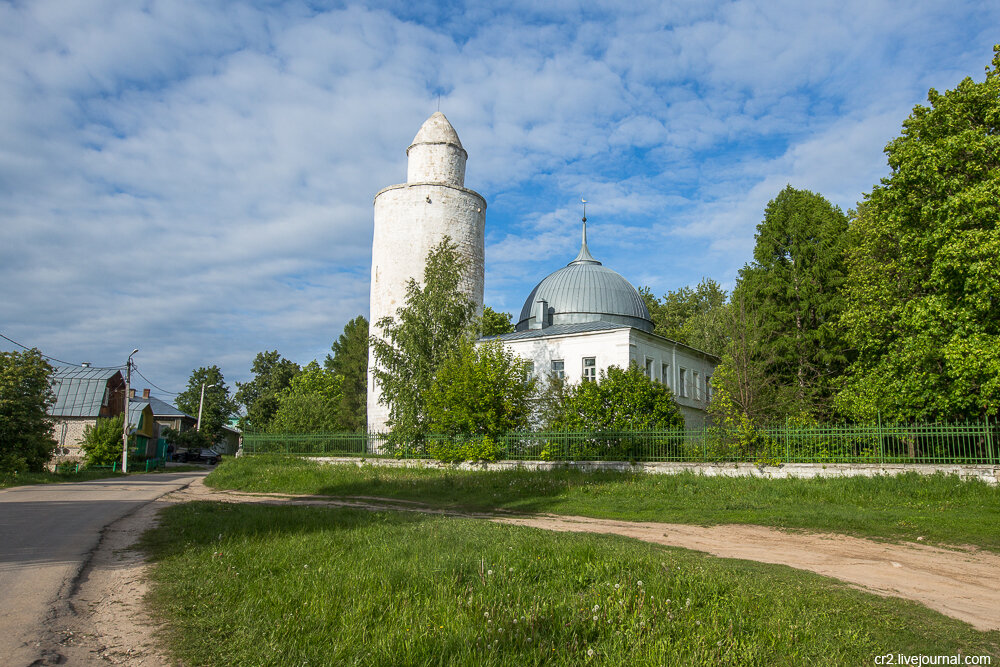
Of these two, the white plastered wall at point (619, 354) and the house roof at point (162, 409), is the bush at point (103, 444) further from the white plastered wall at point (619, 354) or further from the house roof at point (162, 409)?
the house roof at point (162, 409)

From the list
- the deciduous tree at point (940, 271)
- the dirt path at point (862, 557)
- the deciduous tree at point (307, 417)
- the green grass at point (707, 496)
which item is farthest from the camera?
the deciduous tree at point (307, 417)

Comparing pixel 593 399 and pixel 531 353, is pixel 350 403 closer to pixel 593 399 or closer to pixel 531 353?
pixel 531 353

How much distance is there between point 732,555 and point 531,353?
2521 cm

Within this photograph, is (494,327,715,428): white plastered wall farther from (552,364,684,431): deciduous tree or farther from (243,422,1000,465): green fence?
(243,422,1000,465): green fence

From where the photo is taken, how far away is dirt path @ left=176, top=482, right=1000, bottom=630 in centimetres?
802

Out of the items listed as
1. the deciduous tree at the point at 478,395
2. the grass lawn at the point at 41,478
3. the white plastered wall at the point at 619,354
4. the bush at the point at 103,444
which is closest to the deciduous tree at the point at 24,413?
the grass lawn at the point at 41,478

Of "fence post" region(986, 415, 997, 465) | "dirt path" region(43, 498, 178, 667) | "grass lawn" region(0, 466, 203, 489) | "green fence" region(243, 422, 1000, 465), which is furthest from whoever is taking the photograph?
"grass lawn" region(0, 466, 203, 489)

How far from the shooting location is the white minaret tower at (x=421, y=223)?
3800 centimetres

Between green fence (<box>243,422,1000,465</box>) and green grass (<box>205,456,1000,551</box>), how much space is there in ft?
3.97

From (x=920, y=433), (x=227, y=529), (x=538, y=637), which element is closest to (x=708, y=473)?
(x=920, y=433)

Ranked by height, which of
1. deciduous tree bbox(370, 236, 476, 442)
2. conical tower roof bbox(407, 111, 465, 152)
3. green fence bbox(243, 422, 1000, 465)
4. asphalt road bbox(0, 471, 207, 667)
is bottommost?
asphalt road bbox(0, 471, 207, 667)

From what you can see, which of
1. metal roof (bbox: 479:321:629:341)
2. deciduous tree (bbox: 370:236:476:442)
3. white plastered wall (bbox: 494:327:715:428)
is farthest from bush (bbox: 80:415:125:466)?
white plastered wall (bbox: 494:327:715:428)

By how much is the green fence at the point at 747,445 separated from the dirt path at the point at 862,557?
6.79m

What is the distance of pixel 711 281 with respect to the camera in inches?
2712
